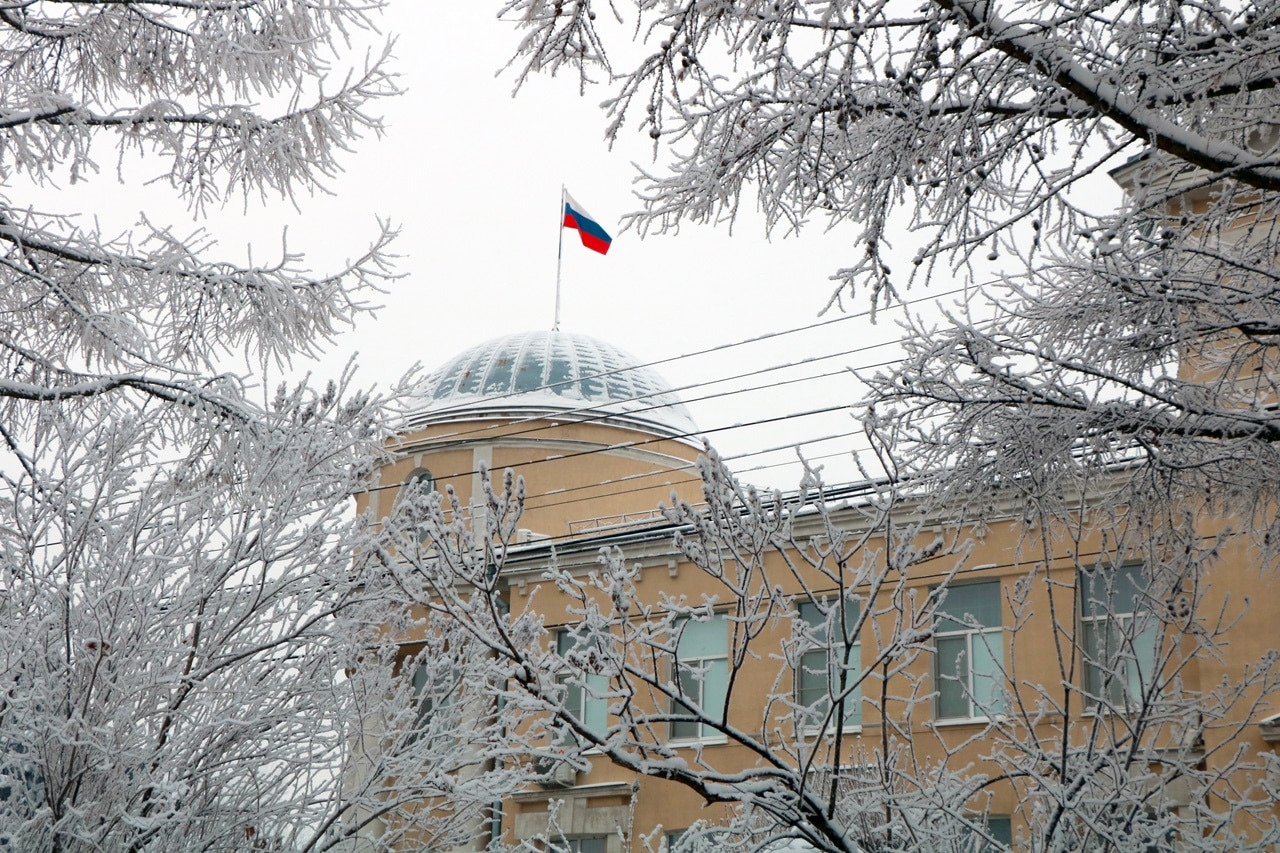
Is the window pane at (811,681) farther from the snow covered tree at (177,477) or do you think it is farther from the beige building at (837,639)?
the snow covered tree at (177,477)

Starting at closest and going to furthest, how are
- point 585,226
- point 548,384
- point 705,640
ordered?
1. point 705,640
2. point 585,226
3. point 548,384

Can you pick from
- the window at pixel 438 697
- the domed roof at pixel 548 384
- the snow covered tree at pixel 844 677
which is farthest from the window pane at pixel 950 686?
the domed roof at pixel 548 384

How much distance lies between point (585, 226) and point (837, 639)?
522 inches

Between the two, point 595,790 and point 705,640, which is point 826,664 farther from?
point 595,790

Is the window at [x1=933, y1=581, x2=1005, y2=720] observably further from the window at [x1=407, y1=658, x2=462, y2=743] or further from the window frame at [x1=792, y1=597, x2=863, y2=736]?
the window at [x1=407, y1=658, x2=462, y2=743]

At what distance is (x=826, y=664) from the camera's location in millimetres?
14258

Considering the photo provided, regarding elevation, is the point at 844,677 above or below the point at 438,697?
below

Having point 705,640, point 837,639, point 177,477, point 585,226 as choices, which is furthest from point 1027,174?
point 585,226

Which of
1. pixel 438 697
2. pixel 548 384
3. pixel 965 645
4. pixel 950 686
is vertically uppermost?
pixel 548 384

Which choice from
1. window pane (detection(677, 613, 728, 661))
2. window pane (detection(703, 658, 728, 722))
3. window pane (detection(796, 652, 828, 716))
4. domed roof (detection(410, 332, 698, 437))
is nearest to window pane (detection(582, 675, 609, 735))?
window pane (detection(677, 613, 728, 661))

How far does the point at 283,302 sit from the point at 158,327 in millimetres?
807

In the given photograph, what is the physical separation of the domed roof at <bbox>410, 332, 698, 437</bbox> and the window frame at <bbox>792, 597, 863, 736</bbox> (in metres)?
10.7

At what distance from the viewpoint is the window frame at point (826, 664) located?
6885mm

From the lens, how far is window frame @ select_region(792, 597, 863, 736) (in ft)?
22.6
